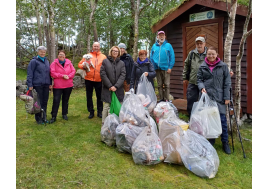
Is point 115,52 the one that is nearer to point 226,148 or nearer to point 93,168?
point 93,168

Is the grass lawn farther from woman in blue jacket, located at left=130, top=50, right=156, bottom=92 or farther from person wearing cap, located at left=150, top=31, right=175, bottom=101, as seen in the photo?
person wearing cap, located at left=150, top=31, right=175, bottom=101

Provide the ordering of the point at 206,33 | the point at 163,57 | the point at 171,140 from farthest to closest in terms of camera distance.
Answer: the point at 206,33, the point at 163,57, the point at 171,140

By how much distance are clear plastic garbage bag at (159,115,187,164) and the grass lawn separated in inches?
5.0

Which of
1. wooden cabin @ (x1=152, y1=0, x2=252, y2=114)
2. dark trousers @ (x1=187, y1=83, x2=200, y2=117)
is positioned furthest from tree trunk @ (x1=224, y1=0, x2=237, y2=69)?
wooden cabin @ (x1=152, y1=0, x2=252, y2=114)

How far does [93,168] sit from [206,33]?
480 cm

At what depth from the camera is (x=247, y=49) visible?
16.6 feet

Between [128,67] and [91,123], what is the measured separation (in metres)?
1.57

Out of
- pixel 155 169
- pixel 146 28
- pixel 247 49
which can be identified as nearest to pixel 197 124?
pixel 155 169

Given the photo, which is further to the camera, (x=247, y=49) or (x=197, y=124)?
(x=247, y=49)

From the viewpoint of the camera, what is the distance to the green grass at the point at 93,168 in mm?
2557

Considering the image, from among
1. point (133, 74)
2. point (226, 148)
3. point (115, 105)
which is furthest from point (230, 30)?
point (115, 105)

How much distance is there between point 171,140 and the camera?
305 centimetres

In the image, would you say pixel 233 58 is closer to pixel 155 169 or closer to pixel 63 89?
pixel 155 169

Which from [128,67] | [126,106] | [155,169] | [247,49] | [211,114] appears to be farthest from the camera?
[247,49]
